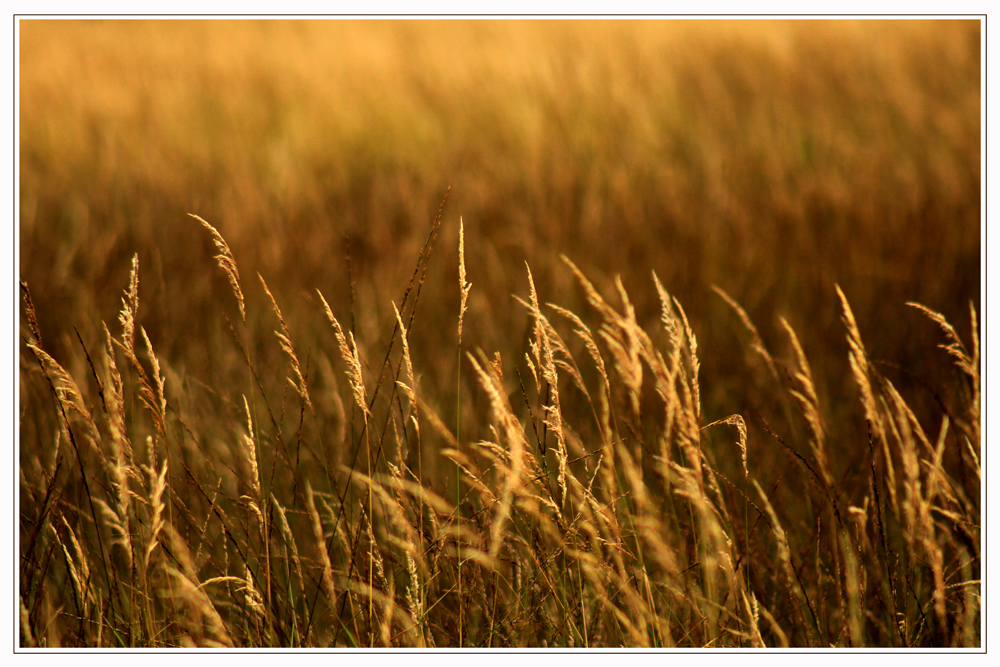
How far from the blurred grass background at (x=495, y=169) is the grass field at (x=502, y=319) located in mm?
15

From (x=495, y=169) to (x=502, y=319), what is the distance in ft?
3.30

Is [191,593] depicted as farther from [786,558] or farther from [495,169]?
[495,169]

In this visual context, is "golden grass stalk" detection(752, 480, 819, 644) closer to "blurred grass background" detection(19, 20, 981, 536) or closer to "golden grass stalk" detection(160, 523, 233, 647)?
"golden grass stalk" detection(160, 523, 233, 647)

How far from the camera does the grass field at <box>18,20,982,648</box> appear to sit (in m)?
1.16

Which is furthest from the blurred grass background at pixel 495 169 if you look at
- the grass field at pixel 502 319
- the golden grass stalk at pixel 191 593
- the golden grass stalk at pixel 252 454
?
the golden grass stalk at pixel 252 454

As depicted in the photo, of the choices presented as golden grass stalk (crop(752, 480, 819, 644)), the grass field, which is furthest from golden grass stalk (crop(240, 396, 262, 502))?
golden grass stalk (crop(752, 480, 819, 644))

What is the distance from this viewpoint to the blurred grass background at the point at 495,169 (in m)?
2.38

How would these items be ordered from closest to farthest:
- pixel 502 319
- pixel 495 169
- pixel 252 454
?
pixel 252 454
pixel 502 319
pixel 495 169

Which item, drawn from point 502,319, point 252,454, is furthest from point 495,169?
point 252,454

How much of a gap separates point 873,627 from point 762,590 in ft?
0.82

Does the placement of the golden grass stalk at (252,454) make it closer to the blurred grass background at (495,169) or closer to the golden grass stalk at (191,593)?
the golden grass stalk at (191,593)

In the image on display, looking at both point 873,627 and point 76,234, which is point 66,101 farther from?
point 873,627

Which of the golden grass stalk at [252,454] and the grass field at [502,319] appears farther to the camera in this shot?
the grass field at [502,319]

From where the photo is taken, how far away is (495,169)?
3.08 m
